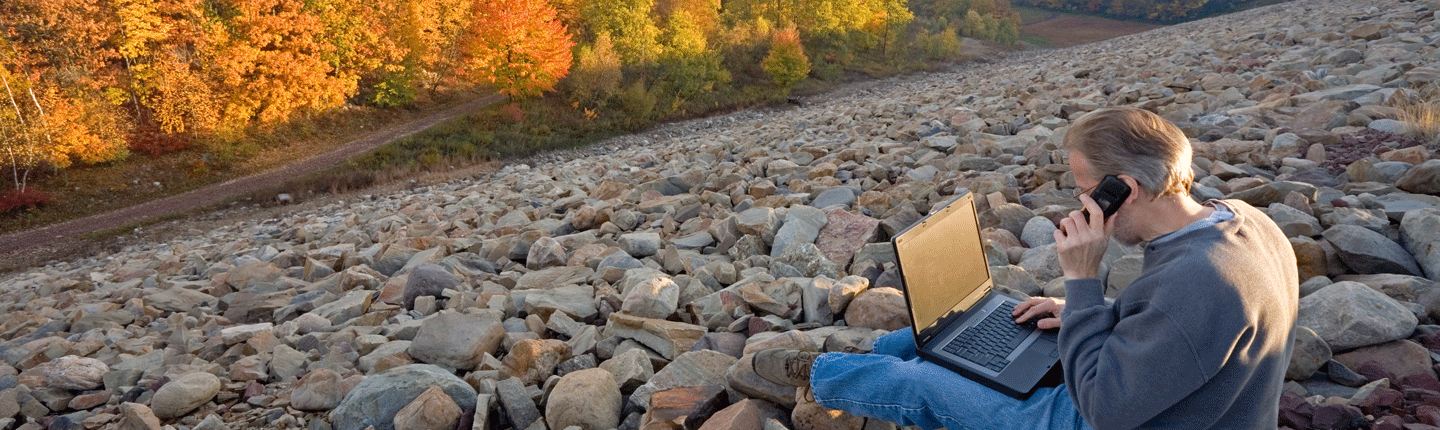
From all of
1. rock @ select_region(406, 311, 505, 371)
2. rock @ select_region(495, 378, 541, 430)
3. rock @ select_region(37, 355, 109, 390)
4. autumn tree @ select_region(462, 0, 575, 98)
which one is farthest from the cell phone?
autumn tree @ select_region(462, 0, 575, 98)

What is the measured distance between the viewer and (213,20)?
24.4 m

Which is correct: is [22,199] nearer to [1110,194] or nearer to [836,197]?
[836,197]

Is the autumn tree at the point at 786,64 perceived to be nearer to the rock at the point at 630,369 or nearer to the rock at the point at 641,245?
the rock at the point at 641,245

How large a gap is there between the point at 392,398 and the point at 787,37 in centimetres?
3509

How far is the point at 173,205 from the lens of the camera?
1972 cm

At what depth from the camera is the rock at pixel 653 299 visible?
15.7 ft

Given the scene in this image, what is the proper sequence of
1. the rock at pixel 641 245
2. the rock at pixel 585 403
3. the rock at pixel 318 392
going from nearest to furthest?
1. the rock at pixel 585 403
2. the rock at pixel 318 392
3. the rock at pixel 641 245

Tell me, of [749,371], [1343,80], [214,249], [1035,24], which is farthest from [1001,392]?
[1035,24]

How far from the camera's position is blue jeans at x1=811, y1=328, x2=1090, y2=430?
8.73 feet

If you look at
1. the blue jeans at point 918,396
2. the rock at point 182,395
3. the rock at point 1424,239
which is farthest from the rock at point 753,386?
the rock at point 1424,239

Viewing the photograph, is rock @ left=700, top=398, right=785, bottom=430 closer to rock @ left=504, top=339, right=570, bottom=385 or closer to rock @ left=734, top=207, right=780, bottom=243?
rock @ left=504, top=339, right=570, bottom=385

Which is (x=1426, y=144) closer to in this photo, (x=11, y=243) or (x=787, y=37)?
(x=11, y=243)

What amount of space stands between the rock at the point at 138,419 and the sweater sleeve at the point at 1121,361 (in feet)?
14.6

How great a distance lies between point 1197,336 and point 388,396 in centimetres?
364
